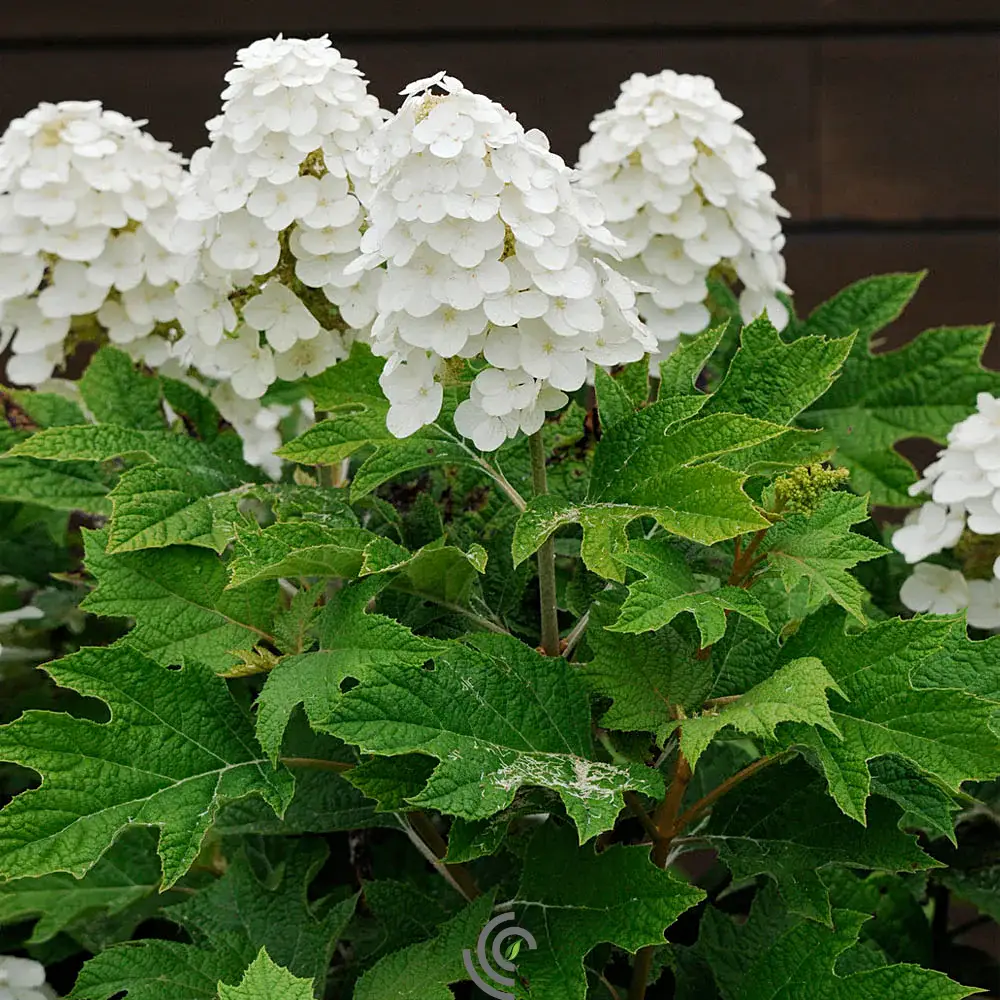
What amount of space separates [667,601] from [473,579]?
150 millimetres

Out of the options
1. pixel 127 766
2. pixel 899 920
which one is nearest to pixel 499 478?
pixel 127 766

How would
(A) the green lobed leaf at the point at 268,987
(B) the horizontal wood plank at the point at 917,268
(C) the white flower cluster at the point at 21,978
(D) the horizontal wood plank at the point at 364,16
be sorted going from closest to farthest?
(A) the green lobed leaf at the point at 268,987, (C) the white flower cluster at the point at 21,978, (D) the horizontal wood plank at the point at 364,16, (B) the horizontal wood plank at the point at 917,268

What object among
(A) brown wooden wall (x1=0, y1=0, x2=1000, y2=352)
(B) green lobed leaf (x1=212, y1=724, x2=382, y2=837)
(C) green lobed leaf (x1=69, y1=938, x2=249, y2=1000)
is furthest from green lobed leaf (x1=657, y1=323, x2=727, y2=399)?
(A) brown wooden wall (x1=0, y1=0, x2=1000, y2=352)

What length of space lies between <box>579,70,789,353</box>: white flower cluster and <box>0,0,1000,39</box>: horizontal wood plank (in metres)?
0.81

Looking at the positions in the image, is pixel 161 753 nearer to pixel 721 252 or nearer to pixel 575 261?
pixel 575 261

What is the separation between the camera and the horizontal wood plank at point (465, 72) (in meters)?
1.82

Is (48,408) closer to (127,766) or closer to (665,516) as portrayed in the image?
(127,766)

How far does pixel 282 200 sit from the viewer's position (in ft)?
2.78

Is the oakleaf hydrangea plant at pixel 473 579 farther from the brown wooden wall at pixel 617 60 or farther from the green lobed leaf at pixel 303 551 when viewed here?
the brown wooden wall at pixel 617 60

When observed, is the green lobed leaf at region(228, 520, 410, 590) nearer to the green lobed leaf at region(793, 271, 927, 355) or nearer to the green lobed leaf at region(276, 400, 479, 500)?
the green lobed leaf at region(276, 400, 479, 500)

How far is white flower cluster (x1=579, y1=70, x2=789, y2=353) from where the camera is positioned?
3.43 ft

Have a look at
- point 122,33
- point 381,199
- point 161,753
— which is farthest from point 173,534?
point 122,33

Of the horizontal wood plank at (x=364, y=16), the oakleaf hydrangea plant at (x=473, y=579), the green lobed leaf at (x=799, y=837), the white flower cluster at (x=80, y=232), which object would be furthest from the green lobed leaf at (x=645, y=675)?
the horizontal wood plank at (x=364, y=16)

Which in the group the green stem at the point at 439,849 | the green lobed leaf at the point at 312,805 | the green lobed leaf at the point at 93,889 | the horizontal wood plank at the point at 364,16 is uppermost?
the horizontal wood plank at the point at 364,16
